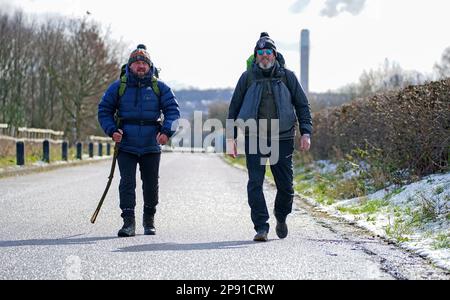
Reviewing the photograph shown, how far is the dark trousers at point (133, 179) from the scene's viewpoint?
812 centimetres

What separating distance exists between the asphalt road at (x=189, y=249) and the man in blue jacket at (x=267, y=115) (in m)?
0.52

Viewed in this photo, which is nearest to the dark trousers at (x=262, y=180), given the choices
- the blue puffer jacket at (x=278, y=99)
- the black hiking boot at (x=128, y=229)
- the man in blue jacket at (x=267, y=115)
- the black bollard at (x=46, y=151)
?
the man in blue jacket at (x=267, y=115)

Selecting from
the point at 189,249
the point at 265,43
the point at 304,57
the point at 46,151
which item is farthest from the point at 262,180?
the point at 304,57

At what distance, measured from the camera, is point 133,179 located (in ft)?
26.9

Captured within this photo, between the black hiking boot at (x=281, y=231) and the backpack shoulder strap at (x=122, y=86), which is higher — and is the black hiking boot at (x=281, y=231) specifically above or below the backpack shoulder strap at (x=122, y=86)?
below

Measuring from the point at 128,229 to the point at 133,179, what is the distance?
58cm

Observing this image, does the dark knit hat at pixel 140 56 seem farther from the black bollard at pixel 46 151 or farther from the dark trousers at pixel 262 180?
the black bollard at pixel 46 151

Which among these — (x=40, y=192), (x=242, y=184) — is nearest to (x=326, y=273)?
(x=40, y=192)

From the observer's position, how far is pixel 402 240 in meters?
7.51

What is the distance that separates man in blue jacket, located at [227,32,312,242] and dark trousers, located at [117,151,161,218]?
38.5 inches

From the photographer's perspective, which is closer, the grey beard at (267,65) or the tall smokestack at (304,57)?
the grey beard at (267,65)

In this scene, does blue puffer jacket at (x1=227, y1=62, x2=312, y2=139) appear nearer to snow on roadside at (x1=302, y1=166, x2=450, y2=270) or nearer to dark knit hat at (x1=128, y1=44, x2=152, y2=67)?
dark knit hat at (x1=128, y1=44, x2=152, y2=67)

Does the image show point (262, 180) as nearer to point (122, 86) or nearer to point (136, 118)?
point (136, 118)

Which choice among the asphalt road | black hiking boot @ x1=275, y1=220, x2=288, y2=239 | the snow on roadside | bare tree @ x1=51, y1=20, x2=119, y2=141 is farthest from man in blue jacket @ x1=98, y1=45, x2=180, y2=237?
bare tree @ x1=51, y1=20, x2=119, y2=141
